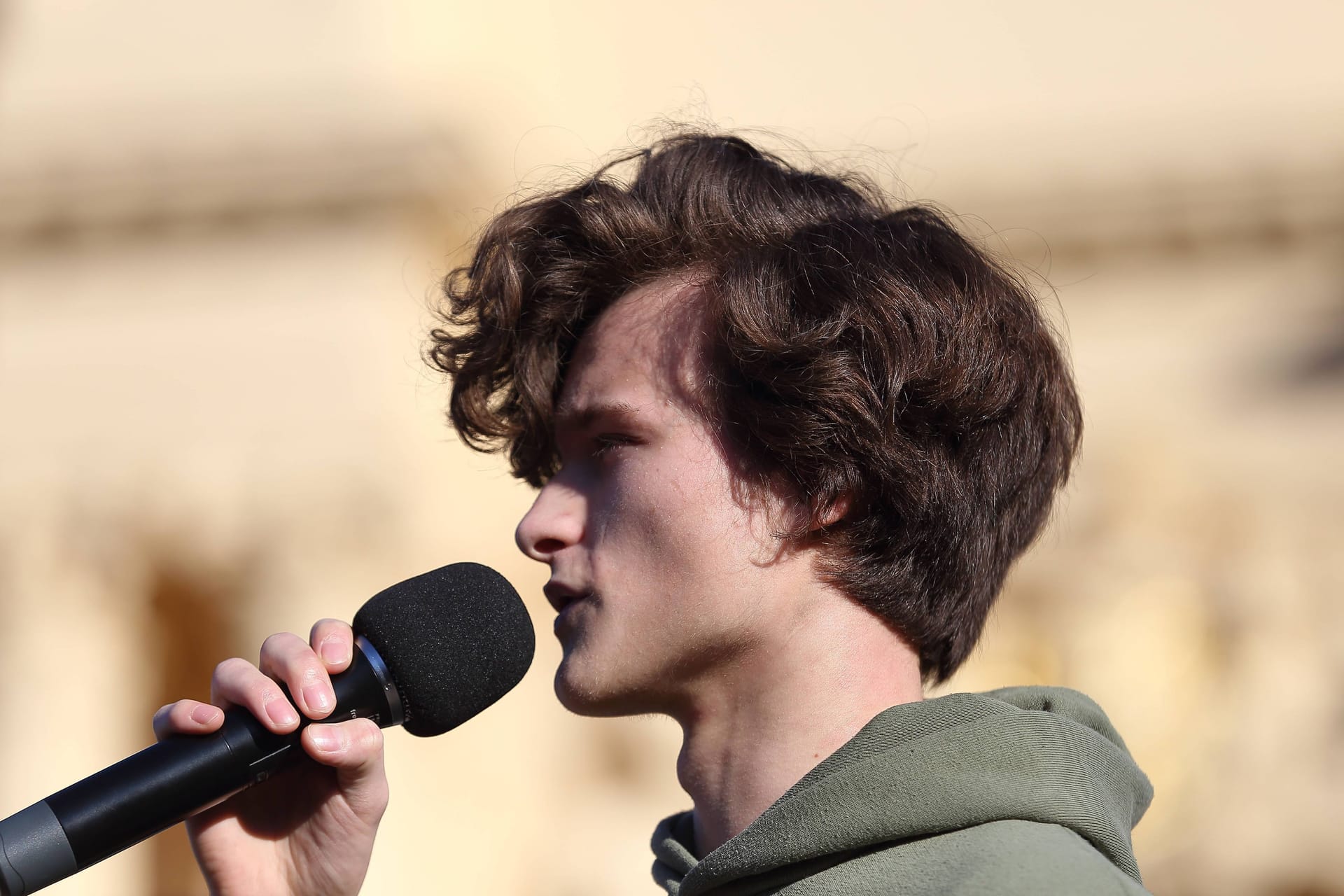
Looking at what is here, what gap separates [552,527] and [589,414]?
22 cm

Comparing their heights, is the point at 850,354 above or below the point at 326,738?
above

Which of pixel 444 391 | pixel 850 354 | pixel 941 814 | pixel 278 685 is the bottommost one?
pixel 941 814

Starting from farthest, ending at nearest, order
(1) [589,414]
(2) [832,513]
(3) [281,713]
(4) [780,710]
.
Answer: (1) [589,414], (2) [832,513], (4) [780,710], (3) [281,713]

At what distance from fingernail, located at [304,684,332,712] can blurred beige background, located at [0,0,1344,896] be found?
18.7ft

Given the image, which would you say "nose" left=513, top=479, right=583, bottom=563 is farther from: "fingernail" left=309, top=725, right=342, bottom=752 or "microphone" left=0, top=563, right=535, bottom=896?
"fingernail" left=309, top=725, right=342, bottom=752

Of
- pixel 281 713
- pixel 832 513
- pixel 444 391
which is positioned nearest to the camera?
pixel 281 713

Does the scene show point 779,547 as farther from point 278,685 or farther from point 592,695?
point 278,685

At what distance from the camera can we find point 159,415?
798 cm

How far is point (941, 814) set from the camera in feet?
5.86

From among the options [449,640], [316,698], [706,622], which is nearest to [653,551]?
[706,622]

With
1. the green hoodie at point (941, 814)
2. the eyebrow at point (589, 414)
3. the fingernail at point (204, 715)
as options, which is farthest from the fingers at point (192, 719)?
the eyebrow at point (589, 414)

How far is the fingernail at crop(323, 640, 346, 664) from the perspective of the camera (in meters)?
1.93

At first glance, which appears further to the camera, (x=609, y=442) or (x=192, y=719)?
(x=609, y=442)

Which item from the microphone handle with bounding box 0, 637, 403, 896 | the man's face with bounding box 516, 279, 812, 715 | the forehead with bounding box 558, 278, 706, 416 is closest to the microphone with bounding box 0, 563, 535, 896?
the microphone handle with bounding box 0, 637, 403, 896
